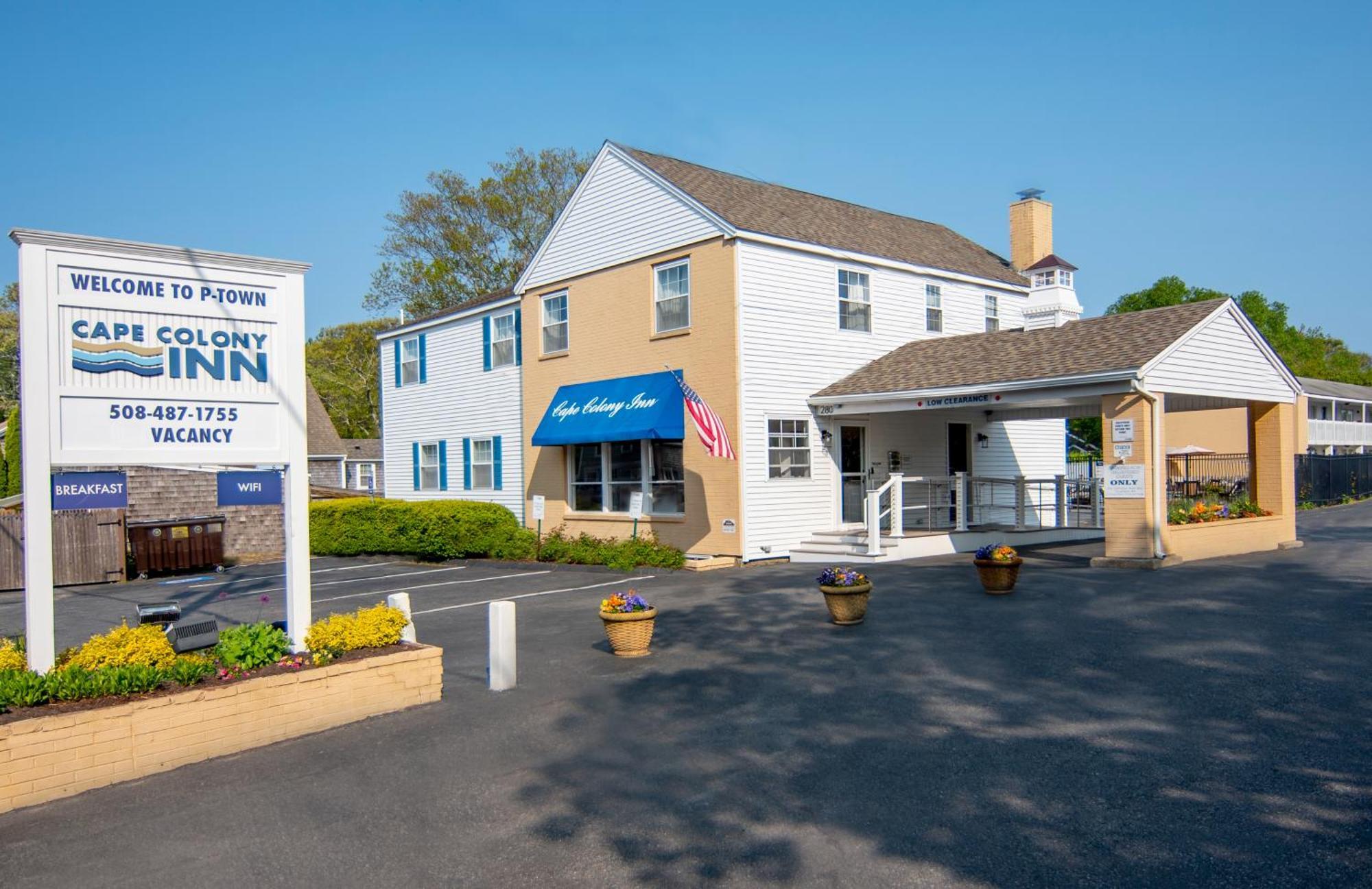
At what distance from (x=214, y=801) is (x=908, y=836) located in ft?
15.1

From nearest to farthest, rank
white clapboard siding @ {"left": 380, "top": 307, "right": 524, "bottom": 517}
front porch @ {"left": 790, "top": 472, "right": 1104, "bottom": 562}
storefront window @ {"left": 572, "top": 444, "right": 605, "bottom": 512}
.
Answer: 1. front porch @ {"left": 790, "top": 472, "right": 1104, "bottom": 562}
2. storefront window @ {"left": 572, "top": 444, "right": 605, "bottom": 512}
3. white clapboard siding @ {"left": 380, "top": 307, "right": 524, "bottom": 517}

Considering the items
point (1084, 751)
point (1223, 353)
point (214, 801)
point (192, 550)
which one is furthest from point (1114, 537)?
point (192, 550)

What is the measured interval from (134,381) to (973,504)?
16.7m

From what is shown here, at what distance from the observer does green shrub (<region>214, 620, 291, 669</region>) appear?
27.1 ft

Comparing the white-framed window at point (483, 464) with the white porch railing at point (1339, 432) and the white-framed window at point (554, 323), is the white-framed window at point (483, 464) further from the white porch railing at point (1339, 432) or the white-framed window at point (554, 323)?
the white porch railing at point (1339, 432)

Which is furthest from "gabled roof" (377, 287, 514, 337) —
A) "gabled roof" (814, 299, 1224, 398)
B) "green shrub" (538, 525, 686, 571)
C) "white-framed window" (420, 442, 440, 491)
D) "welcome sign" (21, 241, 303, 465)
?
"welcome sign" (21, 241, 303, 465)

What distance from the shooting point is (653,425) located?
1853 cm

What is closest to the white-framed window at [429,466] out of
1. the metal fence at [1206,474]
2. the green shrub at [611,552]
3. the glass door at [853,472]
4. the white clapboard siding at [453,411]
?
the white clapboard siding at [453,411]

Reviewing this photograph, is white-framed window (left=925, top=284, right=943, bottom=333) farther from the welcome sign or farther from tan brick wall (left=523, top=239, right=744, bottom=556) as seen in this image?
the welcome sign

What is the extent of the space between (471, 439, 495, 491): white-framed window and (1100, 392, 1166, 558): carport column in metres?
15.0

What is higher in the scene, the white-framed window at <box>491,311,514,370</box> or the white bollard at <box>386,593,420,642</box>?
the white-framed window at <box>491,311,514,370</box>

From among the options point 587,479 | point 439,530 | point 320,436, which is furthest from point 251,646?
point 320,436

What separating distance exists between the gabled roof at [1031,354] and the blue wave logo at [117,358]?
12.6 meters

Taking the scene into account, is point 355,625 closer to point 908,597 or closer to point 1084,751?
point 1084,751
